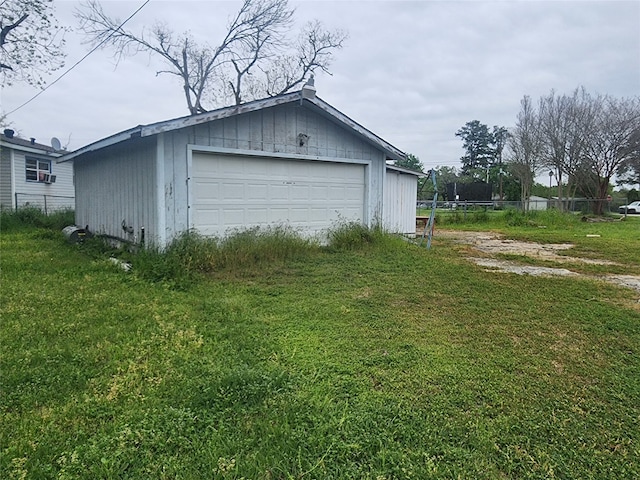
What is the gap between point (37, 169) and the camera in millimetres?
17078

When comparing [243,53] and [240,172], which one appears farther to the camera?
[243,53]

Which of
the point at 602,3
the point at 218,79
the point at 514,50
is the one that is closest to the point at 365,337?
the point at 602,3

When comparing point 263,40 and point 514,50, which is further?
point 263,40

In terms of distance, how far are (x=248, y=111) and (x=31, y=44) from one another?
15.2 metres

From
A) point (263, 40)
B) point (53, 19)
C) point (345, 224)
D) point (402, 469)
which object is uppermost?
point (263, 40)

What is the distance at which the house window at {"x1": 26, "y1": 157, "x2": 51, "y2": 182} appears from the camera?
54.7 feet

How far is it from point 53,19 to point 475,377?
2092 centimetres

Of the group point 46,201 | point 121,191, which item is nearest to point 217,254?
point 121,191

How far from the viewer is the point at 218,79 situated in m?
23.9

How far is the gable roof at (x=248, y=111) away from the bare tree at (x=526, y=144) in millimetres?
20224

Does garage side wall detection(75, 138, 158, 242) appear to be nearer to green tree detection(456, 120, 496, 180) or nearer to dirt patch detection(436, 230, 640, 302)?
dirt patch detection(436, 230, 640, 302)

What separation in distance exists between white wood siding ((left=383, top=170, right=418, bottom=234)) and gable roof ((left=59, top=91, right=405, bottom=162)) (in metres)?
2.32

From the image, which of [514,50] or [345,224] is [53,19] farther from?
[514,50]

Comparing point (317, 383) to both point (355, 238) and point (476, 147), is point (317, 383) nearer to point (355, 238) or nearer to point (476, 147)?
point (355, 238)
